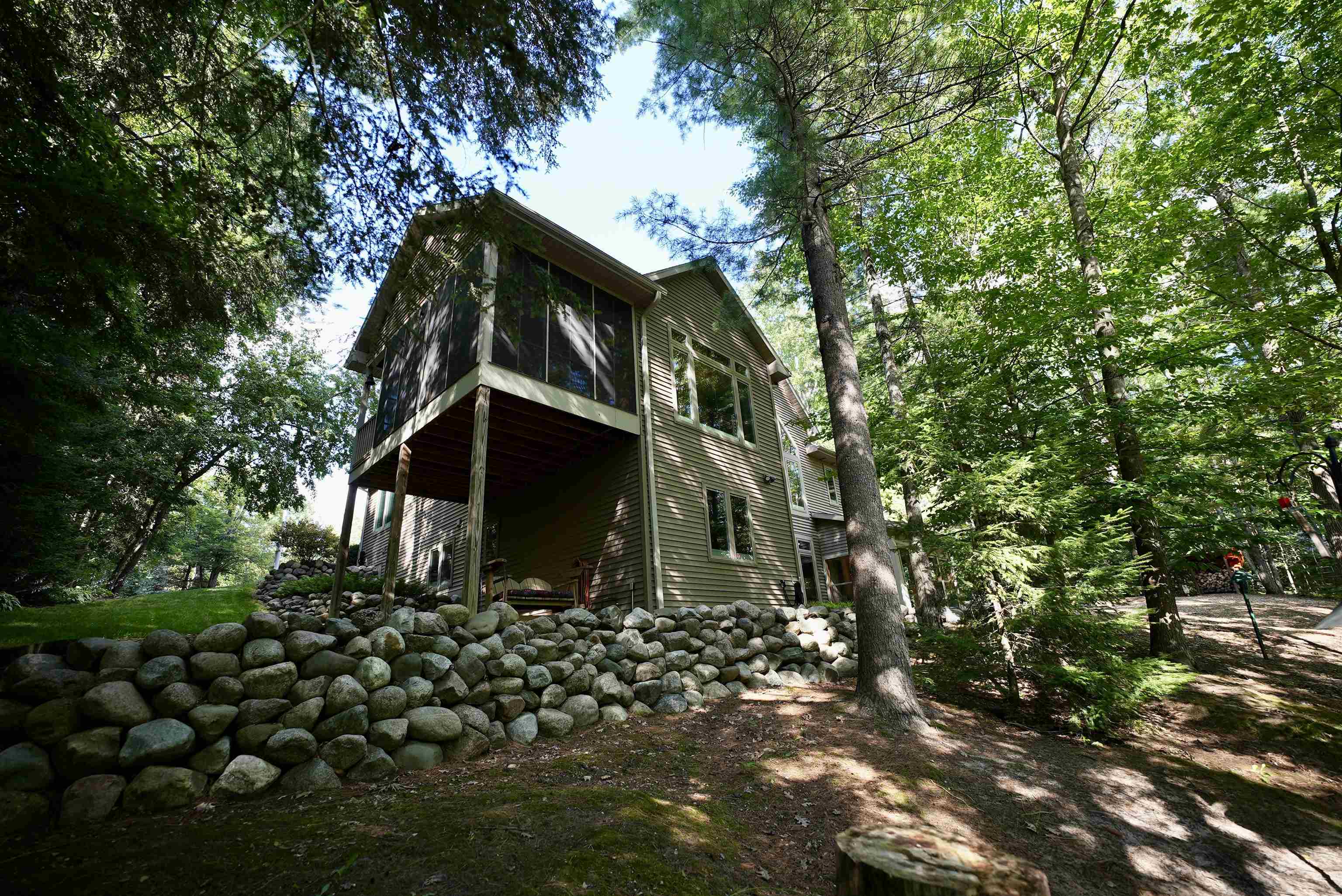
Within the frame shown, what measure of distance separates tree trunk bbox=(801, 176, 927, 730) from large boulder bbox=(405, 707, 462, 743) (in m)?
4.29

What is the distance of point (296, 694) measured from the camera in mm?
4438

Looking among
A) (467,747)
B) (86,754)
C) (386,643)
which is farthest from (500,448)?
(86,754)

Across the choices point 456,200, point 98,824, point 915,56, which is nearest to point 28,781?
point 98,824

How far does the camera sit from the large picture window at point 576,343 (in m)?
8.52

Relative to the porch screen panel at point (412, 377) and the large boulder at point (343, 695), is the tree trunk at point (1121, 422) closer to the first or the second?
the large boulder at point (343, 695)

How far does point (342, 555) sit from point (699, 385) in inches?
293

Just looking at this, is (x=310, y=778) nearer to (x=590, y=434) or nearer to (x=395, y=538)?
(x=395, y=538)

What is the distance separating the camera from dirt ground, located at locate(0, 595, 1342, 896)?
271 cm

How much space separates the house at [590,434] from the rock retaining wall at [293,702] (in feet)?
4.21

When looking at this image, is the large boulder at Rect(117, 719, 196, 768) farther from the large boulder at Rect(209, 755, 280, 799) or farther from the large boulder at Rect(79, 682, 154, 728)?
the large boulder at Rect(209, 755, 280, 799)

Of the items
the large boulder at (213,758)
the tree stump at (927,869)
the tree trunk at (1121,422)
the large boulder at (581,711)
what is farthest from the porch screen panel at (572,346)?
the tree trunk at (1121,422)

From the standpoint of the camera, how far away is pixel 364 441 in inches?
467

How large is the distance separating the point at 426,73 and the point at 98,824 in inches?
232

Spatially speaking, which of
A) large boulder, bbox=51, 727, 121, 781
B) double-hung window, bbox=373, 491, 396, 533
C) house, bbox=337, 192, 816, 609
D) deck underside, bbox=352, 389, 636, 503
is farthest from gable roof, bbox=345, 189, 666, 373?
double-hung window, bbox=373, 491, 396, 533
